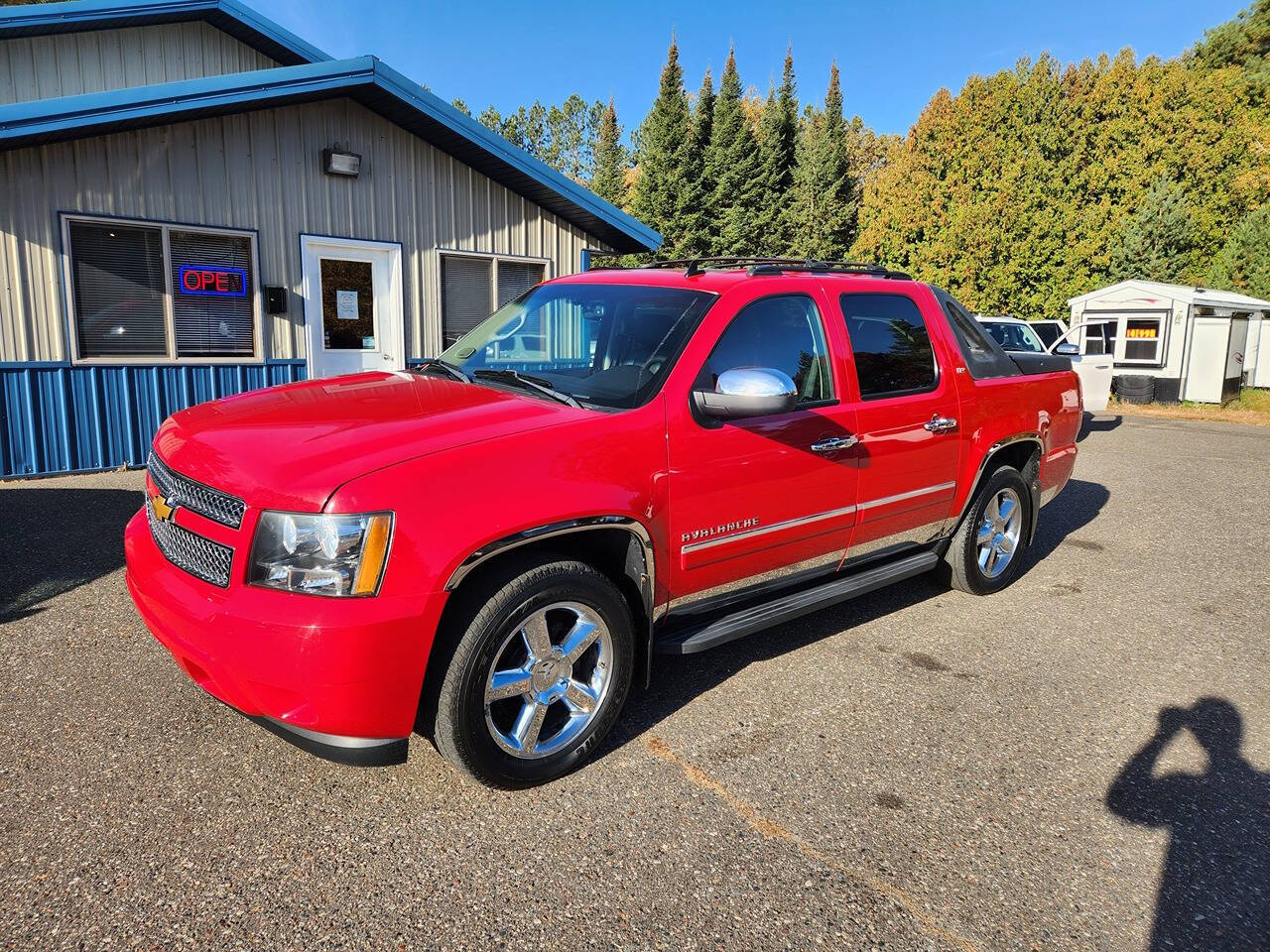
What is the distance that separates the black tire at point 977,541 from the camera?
4.92 m

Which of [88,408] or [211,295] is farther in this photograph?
[211,295]

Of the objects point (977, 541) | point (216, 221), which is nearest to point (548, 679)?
point (977, 541)

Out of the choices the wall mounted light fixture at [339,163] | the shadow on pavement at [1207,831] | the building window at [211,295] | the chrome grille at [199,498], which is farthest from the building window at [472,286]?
the shadow on pavement at [1207,831]

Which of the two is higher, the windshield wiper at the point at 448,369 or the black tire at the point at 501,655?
the windshield wiper at the point at 448,369

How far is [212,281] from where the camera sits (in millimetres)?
8617

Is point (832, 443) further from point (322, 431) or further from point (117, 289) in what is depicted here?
point (117, 289)

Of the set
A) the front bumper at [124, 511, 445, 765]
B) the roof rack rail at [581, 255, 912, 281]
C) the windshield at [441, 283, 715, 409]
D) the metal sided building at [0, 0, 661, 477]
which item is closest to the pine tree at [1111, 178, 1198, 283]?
the metal sided building at [0, 0, 661, 477]

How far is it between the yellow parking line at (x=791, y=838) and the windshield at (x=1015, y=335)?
1269 centimetres

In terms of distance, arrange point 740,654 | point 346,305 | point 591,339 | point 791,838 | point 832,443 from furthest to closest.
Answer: point 346,305
point 740,654
point 591,339
point 832,443
point 791,838

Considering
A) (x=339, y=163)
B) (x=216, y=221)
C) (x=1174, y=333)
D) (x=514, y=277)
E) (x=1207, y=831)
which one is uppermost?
(x=339, y=163)

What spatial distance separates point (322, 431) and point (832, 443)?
2.20 m

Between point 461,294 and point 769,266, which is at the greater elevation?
point 461,294

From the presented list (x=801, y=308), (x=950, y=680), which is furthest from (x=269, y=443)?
(x=950, y=680)

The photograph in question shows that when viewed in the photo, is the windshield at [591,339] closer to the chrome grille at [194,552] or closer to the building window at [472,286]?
the chrome grille at [194,552]
